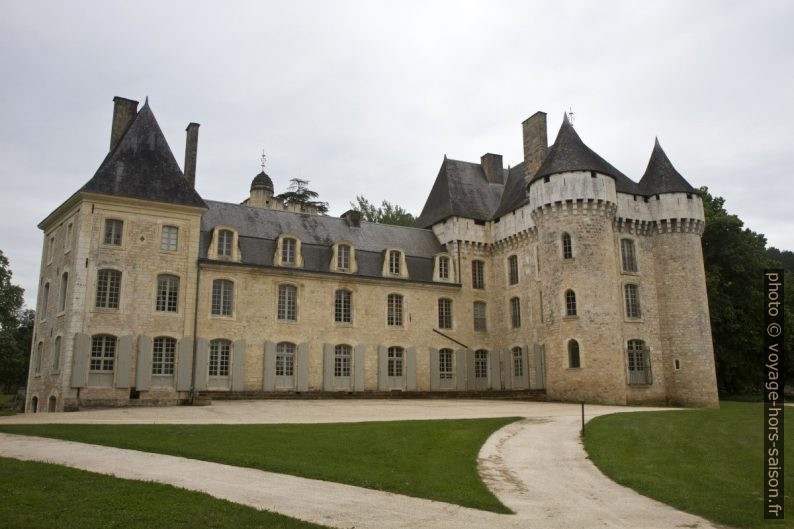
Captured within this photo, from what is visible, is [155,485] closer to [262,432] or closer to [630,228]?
[262,432]

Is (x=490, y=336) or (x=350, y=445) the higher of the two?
(x=490, y=336)

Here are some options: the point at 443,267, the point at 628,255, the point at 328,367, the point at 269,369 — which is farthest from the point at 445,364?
the point at 628,255

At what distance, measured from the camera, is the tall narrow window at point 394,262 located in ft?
97.6

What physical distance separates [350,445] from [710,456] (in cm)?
642

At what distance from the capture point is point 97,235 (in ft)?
75.8

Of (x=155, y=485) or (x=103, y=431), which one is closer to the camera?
(x=155, y=485)

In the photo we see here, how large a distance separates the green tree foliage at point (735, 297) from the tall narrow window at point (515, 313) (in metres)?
9.21

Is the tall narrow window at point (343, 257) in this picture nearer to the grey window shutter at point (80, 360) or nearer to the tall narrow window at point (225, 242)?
the tall narrow window at point (225, 242)

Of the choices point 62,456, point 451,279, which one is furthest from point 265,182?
point 62,456

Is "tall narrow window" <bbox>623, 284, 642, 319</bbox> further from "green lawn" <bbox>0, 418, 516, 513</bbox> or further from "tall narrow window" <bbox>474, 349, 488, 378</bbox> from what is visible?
"green lawn" <bbox>0, 418, 516, 513</bbox>

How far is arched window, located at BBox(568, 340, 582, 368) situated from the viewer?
87.0ft

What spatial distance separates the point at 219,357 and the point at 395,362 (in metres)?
7.64

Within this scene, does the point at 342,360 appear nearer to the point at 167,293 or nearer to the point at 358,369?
the point at 358,369

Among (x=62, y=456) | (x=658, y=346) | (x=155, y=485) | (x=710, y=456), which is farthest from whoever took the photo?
(x=658, y=346)
